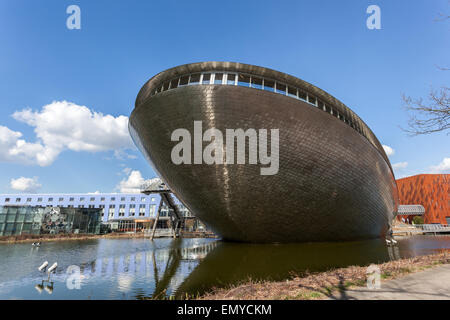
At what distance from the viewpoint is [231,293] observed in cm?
586

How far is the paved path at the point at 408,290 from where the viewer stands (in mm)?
4602

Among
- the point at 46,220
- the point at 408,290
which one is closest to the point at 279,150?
the point at 408,290

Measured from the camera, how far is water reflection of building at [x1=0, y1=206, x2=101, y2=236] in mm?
33406

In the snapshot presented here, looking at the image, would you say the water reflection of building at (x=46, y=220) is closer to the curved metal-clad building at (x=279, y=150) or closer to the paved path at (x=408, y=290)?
the curved metal-clad building at (x=279, y=150)

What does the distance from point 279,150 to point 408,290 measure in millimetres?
10447

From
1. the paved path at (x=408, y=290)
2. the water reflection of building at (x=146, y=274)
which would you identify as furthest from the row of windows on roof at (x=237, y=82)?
→ the paved path at (x=408, y=290)

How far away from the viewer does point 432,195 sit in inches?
2453

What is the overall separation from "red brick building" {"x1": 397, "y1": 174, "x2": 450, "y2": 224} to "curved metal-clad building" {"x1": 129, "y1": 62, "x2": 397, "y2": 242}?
5835 cm

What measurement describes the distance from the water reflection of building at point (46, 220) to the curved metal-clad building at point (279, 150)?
28.8 m

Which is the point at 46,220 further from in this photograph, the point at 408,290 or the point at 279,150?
the point at 408,290
